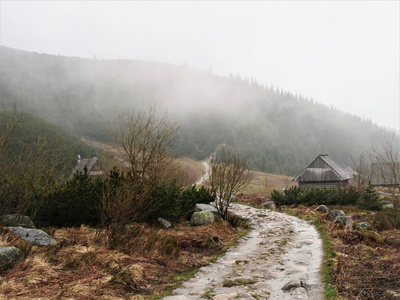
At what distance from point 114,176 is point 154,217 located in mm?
2211

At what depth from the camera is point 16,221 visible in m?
→ 8.42

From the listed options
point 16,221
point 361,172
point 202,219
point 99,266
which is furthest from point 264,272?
point 361,172

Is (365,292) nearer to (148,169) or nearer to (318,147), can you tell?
(148,169)

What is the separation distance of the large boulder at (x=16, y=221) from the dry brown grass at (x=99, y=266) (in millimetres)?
979

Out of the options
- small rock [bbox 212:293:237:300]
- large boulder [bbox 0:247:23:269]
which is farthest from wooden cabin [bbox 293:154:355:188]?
large boulder [bbox 0:247:23:269]

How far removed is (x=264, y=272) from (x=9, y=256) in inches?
204

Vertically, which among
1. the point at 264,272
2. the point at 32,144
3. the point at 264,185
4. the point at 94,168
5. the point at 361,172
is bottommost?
the point at 264,185

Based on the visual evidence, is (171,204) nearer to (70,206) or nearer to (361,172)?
(70,206)

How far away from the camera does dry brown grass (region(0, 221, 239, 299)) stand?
499 centimetres

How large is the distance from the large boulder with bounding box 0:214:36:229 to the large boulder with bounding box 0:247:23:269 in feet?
9.10

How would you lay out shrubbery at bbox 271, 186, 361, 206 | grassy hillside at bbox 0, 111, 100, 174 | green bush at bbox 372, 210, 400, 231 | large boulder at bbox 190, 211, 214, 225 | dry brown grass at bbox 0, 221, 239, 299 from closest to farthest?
dry brown grass at bbox 0, 221, 239, 299, grassy hillside at bbox 0, 111, 100, 174, large boulder at bbox 190, 211, 214, 225, green bush at bbox 372, 210, 400, 231, shrubbery at bbox 271, 186, 361, 206

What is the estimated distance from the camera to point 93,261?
6352 mm

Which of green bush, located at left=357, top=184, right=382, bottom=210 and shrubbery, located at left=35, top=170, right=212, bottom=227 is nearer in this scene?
shrubbery, located at left=35, top=170, right=212, bottom=227

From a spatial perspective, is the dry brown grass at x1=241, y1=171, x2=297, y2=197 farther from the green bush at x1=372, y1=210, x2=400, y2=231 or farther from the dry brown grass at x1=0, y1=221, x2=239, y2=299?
the dry brown grass at x1=0, y1=221, x2=239, y2=299
